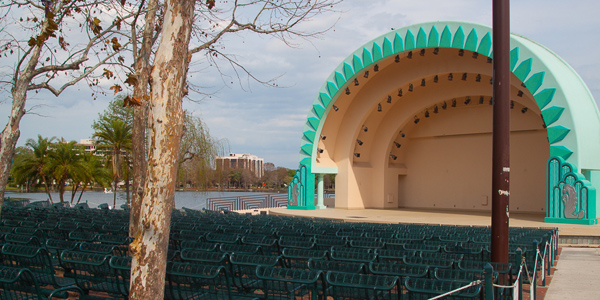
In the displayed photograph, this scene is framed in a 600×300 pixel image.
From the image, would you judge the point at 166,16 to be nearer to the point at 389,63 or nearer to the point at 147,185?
the point at 147,185

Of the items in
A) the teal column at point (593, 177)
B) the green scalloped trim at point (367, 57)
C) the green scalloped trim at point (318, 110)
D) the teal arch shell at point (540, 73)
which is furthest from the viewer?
the green scalloped trim at point (318, 110)

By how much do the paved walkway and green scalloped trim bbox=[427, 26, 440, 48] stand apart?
12.7m

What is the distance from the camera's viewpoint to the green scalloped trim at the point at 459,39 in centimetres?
2266

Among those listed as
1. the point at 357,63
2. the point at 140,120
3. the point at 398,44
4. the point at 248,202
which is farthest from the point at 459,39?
the point at 248,202

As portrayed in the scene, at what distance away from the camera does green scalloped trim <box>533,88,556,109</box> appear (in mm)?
20375

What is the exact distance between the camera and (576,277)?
31.9ft

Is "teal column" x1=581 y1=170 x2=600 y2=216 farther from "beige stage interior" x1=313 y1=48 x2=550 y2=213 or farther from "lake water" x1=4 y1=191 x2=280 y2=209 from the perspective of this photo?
"lake water" x1=4 y1=191 x2=280 y2=209

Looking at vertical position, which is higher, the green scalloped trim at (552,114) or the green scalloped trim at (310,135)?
the green scalloped trim at (552,114)

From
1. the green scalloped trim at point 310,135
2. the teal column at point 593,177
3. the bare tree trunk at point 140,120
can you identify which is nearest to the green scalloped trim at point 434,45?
the green scalloped trim at point 310,135

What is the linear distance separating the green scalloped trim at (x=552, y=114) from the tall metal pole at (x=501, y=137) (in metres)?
15.9

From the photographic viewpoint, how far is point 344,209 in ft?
94.7

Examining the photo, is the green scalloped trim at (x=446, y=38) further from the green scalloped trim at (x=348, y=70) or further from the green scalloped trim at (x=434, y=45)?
the green scalloped trim at (x=348, y=70)

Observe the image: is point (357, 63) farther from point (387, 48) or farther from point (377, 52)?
point (387, 48)

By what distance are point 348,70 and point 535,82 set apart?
9747mm
